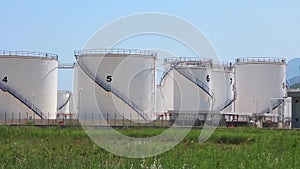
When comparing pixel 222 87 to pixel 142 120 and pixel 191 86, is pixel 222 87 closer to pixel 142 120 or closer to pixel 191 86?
pixel 191 86

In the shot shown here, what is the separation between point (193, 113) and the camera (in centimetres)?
4681

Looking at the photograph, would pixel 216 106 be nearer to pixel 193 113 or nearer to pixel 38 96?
pixel 193 113

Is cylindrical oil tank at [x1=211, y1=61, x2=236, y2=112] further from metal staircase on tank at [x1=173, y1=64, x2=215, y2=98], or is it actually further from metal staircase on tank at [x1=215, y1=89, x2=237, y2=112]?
metal staircase on tank at [x1=173, y1=64, x2=215, y2=98]

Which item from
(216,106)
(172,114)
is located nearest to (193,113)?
(172,114)

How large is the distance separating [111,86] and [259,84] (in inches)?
582

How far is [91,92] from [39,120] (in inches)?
180

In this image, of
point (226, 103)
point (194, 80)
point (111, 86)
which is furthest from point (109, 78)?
point (226, 103)

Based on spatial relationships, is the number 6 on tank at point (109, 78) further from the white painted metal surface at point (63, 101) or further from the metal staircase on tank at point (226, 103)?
the white painted metal surface at point (63, 101)

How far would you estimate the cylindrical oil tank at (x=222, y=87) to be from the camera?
52531 mm

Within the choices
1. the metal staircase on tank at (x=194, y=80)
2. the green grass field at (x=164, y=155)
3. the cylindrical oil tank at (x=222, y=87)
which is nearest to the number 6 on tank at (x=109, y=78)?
the metal staircase on tank at (x=194, y=80)

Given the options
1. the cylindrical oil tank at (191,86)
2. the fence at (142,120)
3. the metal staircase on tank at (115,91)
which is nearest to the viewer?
the fence at (142,120)

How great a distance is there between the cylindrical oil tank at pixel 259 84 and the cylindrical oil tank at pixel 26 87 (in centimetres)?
1737

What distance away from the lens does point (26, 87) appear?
4625 centimetres

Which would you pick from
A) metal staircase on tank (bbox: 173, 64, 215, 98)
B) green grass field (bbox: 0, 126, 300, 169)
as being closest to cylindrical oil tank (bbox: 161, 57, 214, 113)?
metal staircase on tank (bbox: 173, 64, 215, 98)
